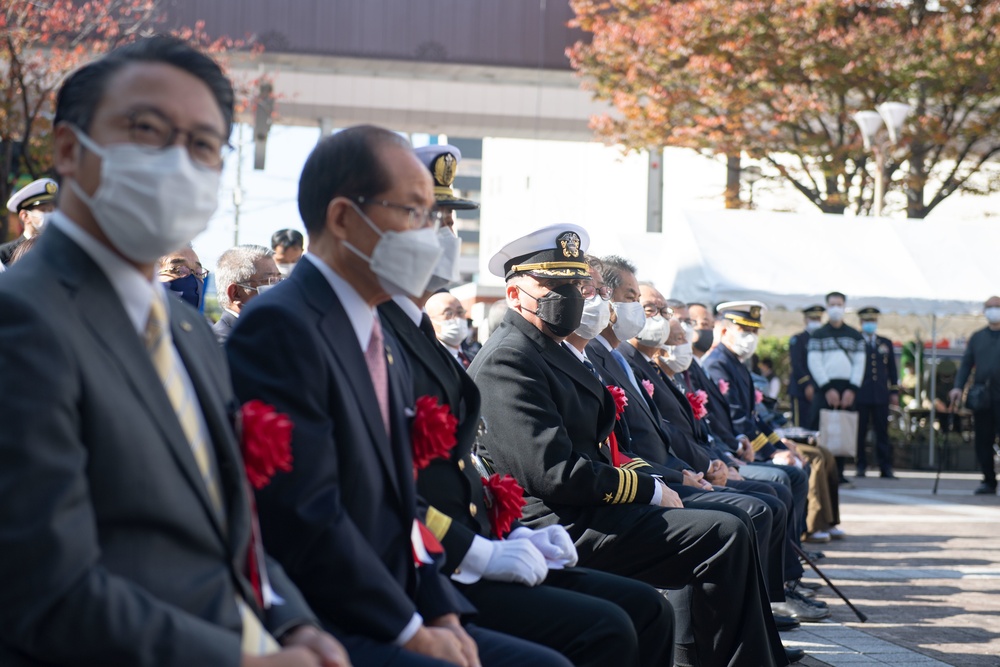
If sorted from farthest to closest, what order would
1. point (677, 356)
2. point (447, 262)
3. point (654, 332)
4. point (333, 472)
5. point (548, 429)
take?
point (677, 356), point (654, 332), point (548, 429), point (447, 262), point (333, 472)

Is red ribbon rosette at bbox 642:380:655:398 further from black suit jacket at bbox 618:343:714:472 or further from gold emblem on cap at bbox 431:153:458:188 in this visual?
gold emblem on cap at bbox 431:153:458:188

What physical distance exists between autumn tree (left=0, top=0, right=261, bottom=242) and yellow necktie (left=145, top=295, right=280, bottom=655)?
12270 millimetres

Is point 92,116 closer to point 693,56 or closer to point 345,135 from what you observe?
point 345,135

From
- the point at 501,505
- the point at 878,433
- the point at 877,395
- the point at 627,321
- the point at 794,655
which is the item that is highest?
the point at 627,321

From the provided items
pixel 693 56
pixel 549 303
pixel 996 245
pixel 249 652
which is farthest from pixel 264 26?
pixel 249 652

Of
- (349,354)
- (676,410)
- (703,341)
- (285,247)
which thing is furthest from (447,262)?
(703,341)

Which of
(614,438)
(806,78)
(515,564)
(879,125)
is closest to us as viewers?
(515,564)

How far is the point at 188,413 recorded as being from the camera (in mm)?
2186

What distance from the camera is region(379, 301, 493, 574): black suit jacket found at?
3.42 meters

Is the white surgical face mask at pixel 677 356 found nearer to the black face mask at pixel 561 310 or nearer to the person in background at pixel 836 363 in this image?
the black face mask at pixel 561 310

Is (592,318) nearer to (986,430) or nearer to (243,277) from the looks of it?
(243,277)

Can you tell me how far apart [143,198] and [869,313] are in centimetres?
1546

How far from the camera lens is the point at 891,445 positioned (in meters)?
18.8

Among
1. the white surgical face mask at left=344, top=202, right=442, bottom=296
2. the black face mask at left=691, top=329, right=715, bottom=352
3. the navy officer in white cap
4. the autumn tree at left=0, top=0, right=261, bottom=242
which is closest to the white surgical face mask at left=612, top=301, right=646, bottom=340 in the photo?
the navy officer in white cap
